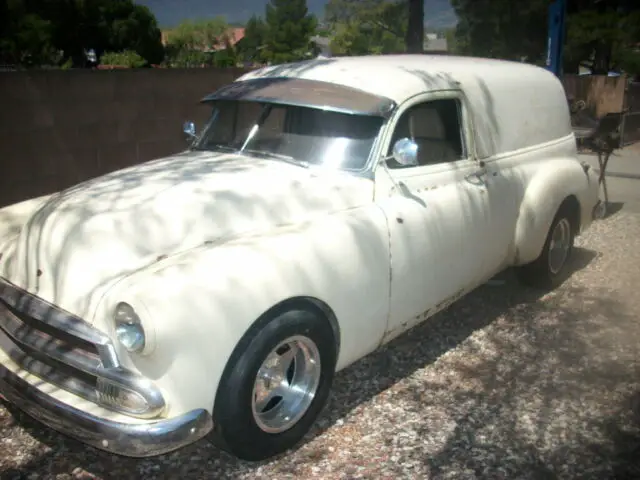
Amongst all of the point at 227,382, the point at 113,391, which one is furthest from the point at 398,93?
the point at 113,391

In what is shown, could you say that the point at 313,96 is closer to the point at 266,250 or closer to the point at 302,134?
the point at 302,134

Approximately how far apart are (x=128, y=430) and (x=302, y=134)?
2121 mm

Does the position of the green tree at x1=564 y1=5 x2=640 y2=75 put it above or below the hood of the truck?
above

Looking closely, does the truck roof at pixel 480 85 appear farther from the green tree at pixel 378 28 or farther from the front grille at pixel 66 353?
the green tree at pixel 378 28

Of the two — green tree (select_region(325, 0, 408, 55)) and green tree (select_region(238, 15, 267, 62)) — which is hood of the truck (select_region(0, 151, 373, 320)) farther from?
green tree (select_region(238, 15, 267, 62))

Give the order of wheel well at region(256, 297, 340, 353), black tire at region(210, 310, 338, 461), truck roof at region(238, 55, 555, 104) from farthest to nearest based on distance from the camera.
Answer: truck roof at region(238, 55, 555, 104)
wheel well at region(256, 297, 340, 353)
black tire at region(210, 310, 338, 461)

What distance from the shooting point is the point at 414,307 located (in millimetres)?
3939

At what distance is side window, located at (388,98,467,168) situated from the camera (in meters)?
4.24

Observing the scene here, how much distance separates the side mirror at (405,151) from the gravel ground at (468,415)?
1.42m

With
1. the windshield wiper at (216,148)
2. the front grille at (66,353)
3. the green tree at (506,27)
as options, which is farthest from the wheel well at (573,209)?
the green tree at (506,27)

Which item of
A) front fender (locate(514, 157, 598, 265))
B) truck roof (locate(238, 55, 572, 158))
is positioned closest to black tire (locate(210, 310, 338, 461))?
truck roof (locate(238, 55, 572, 158))

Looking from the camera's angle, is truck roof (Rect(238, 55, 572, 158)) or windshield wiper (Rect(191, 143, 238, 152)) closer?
truck roof (Rect(238, 55, 572, 158))

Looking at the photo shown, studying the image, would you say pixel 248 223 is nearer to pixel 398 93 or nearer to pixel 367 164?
pixel 367 164

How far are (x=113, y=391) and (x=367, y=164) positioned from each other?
1.93 meters
